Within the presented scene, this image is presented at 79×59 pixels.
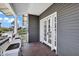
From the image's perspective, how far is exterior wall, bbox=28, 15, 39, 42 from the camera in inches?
Result: 464

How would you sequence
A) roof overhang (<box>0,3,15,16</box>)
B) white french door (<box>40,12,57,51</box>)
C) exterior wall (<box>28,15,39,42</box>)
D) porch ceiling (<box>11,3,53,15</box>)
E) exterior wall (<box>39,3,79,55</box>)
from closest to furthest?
exterior wall (<box>39,3,79,55</box>), roof overhang (<box>0,3,15,16</box>), white french door (<box>40,12,57,51</box>), porch ceiling (<box>11,3,53,15</box>), exterior wall (<box>28,15,39,42</box>)

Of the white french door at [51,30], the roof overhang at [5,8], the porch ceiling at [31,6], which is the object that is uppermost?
the porch ceiling at [31,6]

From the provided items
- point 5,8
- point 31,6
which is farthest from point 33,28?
point 5,8

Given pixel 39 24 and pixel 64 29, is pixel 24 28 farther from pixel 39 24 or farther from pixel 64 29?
pixel 64 29

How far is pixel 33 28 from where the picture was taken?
1187 centimetres

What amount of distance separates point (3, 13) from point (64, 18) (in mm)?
3883

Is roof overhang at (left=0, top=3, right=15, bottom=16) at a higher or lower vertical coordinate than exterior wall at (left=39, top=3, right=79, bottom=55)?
higher

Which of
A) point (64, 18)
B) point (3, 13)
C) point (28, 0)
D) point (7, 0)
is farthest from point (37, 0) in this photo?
point (3, 13)

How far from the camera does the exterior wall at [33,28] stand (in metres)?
11.8

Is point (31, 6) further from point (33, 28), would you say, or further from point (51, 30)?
point (33, 28)

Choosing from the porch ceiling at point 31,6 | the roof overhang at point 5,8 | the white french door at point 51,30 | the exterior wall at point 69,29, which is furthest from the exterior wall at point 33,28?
the exterior wall at point 69,29

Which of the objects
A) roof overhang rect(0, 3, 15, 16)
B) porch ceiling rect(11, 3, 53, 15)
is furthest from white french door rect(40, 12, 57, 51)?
roof overhang rect(0, 3, 15, 16)

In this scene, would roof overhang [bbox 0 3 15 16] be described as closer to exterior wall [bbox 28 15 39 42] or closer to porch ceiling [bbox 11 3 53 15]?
porch ceiling [bbox 11 3 53 15]

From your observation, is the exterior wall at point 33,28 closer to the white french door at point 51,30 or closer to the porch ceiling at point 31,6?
the white french door at point 51,30
